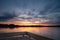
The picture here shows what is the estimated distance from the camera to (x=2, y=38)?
9883 mm

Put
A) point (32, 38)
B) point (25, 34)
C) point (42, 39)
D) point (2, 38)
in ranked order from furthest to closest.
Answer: point (25, 34) < point (2, 38) < point (32, 38) < point (42, 39)

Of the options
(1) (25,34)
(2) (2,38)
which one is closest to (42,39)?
(1) (25,34)

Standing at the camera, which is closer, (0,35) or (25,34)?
(0,35)

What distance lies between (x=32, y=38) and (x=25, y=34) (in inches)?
69.8

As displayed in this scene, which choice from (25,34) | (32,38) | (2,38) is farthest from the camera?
(25,34)

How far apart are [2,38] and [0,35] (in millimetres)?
400

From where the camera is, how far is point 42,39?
6.98 m

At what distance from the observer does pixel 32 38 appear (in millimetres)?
9234

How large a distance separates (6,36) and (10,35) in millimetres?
576

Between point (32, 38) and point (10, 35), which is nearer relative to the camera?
point (32, 38)

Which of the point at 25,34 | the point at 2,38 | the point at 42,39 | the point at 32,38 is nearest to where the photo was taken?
the point at 42,39

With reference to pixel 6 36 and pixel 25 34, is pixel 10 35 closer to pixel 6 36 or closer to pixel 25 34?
pixel 6 36

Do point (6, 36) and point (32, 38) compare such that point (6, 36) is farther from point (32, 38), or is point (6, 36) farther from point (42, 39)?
point (42, 39)

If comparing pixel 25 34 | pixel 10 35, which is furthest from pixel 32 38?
pixel 10 35
